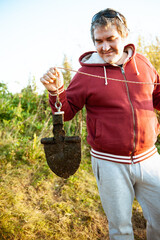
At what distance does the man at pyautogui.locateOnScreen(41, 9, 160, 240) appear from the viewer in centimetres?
169

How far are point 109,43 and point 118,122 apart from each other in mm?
626

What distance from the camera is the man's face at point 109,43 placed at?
1.69m

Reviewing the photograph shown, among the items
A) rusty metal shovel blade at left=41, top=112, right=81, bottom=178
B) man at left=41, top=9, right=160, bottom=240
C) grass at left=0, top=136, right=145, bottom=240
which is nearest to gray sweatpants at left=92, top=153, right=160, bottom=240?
man at left=41, top=9, right=160, bottom=240

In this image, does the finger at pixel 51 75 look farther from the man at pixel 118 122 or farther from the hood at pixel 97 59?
the hood at pixel 97 59

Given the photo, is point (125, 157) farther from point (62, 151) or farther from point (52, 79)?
point (52, 79)

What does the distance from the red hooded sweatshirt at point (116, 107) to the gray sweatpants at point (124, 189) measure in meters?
0.07

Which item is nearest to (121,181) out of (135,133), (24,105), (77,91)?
(135,133)

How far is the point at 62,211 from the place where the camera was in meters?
2.80

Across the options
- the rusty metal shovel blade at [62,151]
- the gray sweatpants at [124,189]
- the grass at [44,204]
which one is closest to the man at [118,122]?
the gray sweatpants at [124,189]

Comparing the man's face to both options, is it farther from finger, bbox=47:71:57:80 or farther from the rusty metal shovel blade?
the rusty metal shovel blade

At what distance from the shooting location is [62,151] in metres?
1.67

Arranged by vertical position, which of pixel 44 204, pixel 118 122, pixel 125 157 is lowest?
pixel 44 204

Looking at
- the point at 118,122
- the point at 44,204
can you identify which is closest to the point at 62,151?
the point at 118,122

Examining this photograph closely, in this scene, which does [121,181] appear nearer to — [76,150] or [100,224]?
[76,150]
